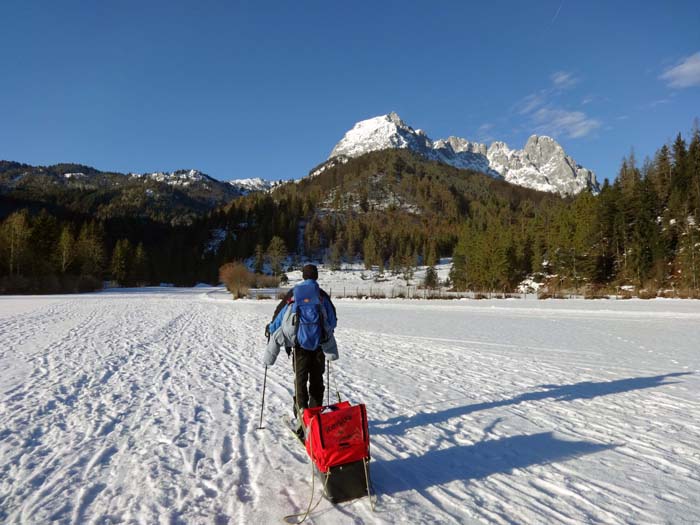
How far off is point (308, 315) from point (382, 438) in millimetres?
1949

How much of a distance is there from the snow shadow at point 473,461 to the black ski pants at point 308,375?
1.08 meters

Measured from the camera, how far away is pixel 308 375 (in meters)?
5.06

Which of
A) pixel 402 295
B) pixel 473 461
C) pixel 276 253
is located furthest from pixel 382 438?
pixel 276 253

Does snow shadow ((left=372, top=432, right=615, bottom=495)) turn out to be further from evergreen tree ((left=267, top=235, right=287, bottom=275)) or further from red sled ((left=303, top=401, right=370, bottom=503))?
evergreen tree ((left=267, top=235, right=287, bottom=275))

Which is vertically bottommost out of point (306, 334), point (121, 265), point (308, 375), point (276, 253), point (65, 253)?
point (308, 375)

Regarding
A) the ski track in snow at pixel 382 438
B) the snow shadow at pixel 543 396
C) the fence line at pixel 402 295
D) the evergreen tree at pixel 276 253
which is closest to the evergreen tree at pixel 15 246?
the fence line at pixel 402 295

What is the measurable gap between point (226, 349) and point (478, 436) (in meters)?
9.04

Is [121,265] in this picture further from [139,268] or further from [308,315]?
[308,315]

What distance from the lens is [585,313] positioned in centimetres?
2358

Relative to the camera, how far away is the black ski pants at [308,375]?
15.8 ft

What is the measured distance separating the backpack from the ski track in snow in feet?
4.34

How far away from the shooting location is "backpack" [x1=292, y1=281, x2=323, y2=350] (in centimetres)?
463

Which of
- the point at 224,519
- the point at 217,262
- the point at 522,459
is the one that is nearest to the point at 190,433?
the point at 224,519

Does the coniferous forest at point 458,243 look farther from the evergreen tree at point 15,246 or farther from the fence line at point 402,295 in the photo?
the fence line at point 402,295
